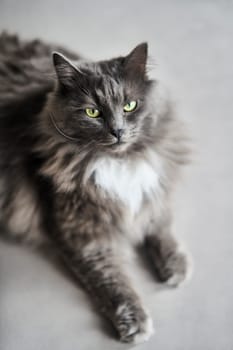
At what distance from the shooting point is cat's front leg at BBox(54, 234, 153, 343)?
5.33ft

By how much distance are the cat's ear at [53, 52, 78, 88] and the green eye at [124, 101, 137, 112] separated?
7.3 inches

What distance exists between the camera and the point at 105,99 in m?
1.50

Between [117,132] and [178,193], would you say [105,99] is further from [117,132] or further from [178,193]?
[178,193]

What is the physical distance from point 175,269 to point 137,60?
0.74 meters

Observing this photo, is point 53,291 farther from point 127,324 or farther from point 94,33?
point 94,33

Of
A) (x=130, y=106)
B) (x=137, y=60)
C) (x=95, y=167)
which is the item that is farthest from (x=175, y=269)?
(x=137, y=60)

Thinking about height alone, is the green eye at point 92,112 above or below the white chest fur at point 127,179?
above

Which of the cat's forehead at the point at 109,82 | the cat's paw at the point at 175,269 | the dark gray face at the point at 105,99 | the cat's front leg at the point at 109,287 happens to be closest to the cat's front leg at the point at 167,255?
the cat's paw at the point at 175,269

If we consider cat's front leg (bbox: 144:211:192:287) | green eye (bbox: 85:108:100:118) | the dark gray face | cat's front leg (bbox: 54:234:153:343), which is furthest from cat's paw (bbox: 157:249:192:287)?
green eye (bbox: 85:108:100:118)

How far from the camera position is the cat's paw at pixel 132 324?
1.62 m

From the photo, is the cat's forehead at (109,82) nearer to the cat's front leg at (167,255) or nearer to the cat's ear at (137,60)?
the cat's ear at (137,60)

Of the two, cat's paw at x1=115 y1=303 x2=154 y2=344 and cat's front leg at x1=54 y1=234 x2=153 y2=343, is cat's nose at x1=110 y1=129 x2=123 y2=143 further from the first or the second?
cat's paw at x1=115 y1=303 x2=154 y2=344

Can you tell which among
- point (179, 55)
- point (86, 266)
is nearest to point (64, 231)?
point (86, 266)

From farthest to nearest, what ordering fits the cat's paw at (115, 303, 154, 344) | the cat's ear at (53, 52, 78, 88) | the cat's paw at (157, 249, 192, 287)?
the cat's paw at (157, 249, 192, 287) < the cat's paw at (115, 303, 154, 344) < the cat's ear at (53, 52, 78, 88)
